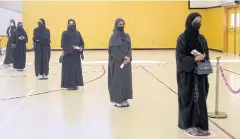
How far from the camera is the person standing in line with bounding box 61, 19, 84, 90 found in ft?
28.6

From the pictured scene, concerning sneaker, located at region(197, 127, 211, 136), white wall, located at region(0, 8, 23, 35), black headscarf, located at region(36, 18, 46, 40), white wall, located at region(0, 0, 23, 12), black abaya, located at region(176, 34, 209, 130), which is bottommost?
sneaker, located at region(197, 127, 211, 136)

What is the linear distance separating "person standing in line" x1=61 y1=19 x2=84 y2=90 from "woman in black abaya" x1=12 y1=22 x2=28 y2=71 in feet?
15.5

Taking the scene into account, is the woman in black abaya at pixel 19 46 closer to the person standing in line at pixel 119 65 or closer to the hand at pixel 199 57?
the person standing in line at pixel 119 65

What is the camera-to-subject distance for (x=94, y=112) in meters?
6.57

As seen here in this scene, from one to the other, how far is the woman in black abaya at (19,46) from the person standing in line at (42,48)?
2249 mm

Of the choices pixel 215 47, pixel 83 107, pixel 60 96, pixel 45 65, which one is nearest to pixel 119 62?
pixel 83 107

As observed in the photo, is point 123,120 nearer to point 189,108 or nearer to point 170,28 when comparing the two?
point 189,108

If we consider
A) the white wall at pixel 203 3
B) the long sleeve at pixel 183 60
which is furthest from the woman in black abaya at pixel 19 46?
the white wall at pixel 203 3

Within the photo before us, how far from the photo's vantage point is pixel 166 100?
25.0ft

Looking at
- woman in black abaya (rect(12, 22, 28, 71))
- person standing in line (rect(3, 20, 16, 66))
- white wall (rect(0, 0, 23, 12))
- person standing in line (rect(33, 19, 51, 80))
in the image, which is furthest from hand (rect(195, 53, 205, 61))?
white wall (rect(0, 0, 23, 12))

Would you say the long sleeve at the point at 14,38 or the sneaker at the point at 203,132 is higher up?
the long sleeve at the point at 14,38

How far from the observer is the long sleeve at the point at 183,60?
4824 mm

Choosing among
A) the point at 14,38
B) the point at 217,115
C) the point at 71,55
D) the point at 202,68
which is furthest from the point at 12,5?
the point at 202,68

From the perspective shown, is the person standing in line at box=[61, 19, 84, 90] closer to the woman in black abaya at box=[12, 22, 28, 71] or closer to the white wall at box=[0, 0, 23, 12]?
the woman in black abaya at box=[12, 22, 28, 71]
